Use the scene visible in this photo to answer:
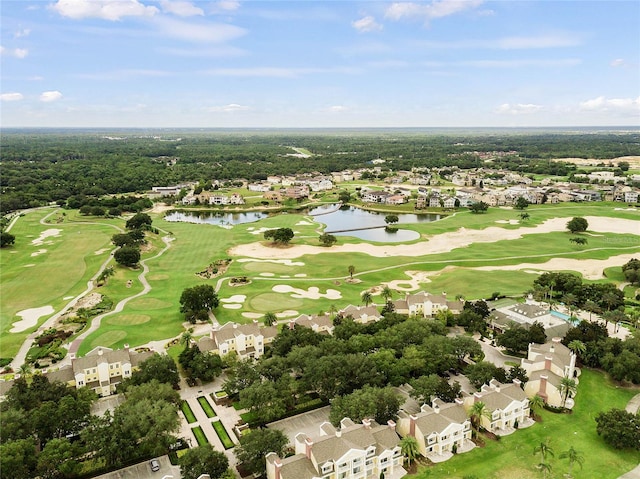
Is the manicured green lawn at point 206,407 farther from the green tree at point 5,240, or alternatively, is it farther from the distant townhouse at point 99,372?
the green tree at point 5,240

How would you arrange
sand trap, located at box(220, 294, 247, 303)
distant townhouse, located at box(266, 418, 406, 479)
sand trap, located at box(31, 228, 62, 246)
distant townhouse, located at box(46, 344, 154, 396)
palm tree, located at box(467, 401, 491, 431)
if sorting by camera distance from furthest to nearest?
sand trap, located at box(31, 228, 62, 246)
sand trap, located at box(220, 294, 247, 303)
distant townhouse, located at box(46, 344, 154, 396)
palm tree, located at box(467, 401, 491, 431)
distant townhouse, located at box(266, 418, 406, 479)

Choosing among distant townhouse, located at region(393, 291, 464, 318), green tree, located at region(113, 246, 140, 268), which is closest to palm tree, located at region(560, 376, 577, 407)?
distant townhouse, located at region(393, 291, 464, 318)

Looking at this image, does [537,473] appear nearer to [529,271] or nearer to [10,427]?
[10,427]

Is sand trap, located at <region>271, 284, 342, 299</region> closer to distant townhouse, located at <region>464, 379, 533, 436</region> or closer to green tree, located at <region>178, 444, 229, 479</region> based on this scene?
distant townhouse, located at <region>464, 379, 533, 436</region>

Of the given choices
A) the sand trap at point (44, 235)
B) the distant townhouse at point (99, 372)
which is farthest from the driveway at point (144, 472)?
the sand trap at point (44, 235)

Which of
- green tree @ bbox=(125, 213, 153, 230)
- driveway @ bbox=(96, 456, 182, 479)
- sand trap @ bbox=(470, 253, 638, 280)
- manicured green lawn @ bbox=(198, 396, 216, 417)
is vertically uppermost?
green tree @ bbox=(125, 213, 153, 230)
